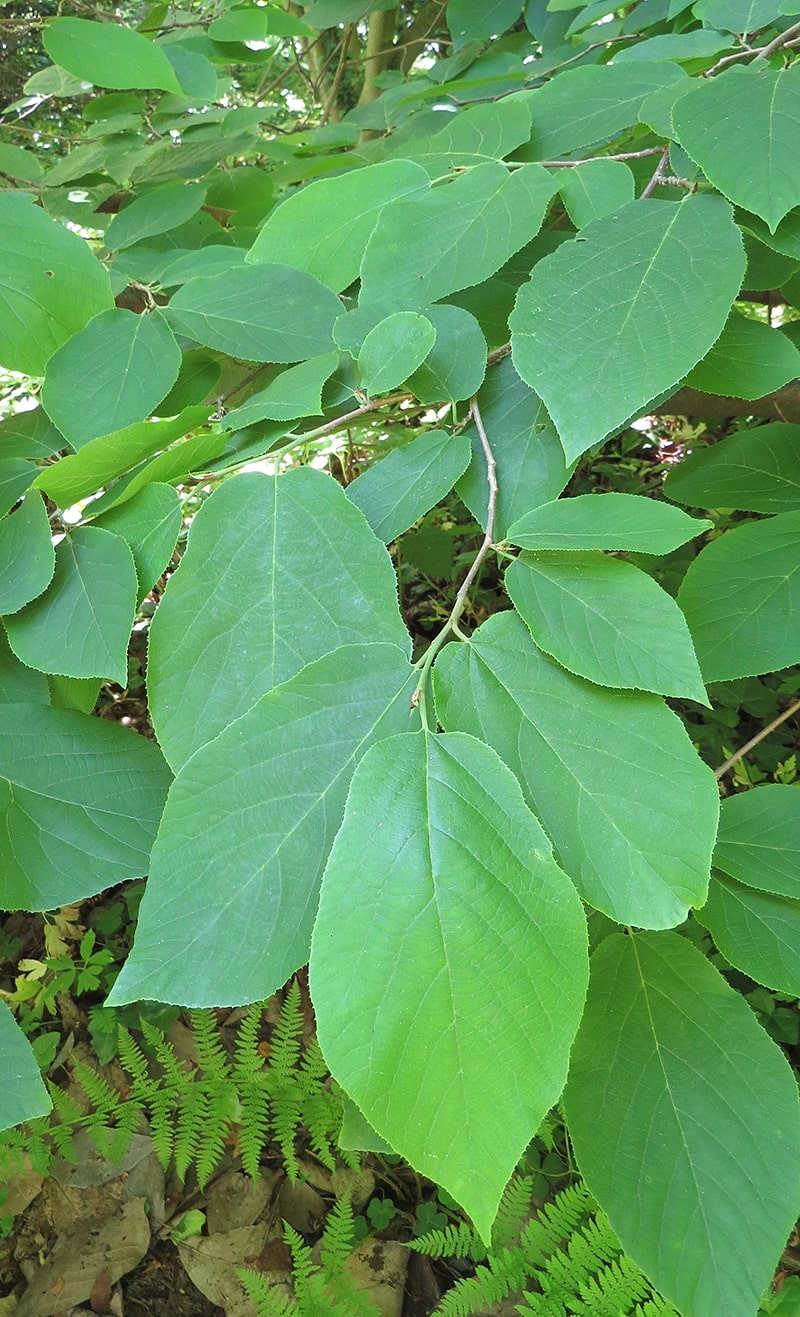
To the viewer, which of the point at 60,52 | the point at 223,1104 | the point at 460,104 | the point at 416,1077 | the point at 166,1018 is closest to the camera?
the point at 416,1077

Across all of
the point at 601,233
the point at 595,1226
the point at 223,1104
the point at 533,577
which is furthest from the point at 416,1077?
the point at 223,1104

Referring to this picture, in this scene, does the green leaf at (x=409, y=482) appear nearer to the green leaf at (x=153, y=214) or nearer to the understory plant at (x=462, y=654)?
the understory plant at (x=462, y=654)

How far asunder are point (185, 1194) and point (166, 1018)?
36cm

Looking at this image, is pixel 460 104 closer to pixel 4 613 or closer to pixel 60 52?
pixel 60 52

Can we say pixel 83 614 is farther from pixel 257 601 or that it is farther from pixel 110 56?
Result: pixel 110 56

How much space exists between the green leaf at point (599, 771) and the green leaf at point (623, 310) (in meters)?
0.14

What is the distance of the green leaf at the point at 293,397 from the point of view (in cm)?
55

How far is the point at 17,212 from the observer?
68 centimetres

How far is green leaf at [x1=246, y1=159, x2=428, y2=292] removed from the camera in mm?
666

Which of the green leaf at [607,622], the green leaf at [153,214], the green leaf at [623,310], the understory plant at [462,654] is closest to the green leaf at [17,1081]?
the understory plant at [462,654]

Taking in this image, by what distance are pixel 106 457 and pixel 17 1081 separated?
38 centimetres

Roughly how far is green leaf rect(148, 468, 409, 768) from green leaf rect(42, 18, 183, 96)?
2.24 feet

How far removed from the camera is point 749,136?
0.55 m

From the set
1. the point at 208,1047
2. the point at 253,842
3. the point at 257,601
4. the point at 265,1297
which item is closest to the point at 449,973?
the point at 253,842
